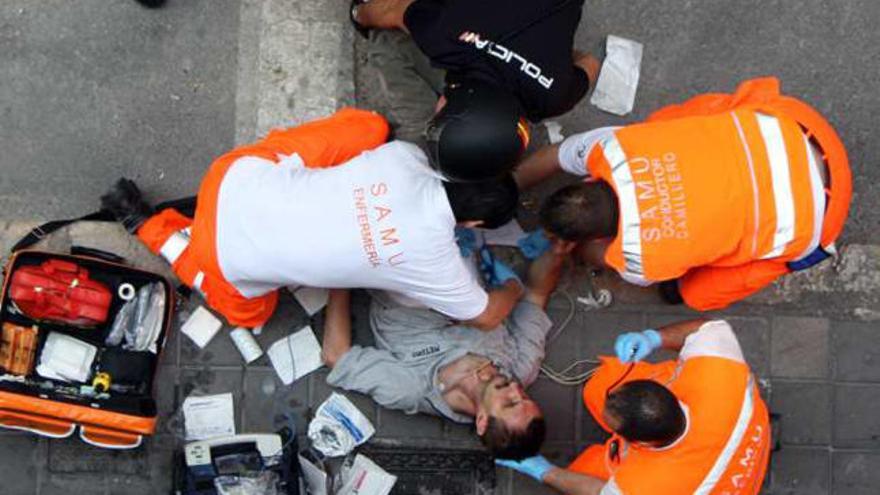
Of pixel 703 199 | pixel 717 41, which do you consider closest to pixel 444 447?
pixel 703 199

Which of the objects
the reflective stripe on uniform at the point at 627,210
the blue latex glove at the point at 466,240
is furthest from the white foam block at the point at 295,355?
the reflective stripe on uniform at the point at 627,210

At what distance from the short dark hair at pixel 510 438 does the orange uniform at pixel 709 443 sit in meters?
0.42

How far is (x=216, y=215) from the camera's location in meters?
3.82

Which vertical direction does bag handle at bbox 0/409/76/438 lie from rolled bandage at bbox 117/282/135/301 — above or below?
below

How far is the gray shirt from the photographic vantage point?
14.2 ft

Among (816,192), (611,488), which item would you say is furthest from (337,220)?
(816,192)

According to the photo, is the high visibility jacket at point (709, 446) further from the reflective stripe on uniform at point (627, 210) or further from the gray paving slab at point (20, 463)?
the gray paving slab at point (20, 463)

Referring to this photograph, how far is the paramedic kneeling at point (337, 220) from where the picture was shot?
3623mm

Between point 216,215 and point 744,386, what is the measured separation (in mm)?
2327

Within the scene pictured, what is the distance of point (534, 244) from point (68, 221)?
7.61 feet

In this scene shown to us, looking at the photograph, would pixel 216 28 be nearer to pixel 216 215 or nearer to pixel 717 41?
pixel 216 215

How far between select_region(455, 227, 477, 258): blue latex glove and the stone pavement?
393 millimetres

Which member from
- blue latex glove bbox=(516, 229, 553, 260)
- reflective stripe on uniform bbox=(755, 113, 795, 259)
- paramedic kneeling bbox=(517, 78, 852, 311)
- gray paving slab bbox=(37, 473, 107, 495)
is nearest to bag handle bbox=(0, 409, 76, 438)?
gray paving slab bbox=(37, 473, 107, 495)

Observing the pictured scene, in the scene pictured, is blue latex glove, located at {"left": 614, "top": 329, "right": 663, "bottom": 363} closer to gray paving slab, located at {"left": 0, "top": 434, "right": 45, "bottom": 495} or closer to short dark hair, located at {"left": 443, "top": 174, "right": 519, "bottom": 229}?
short dark hair, located at {"left": 443, "top": 174, "right": 519, "bottom": 229}
